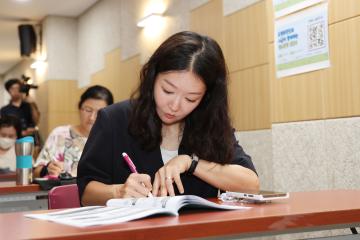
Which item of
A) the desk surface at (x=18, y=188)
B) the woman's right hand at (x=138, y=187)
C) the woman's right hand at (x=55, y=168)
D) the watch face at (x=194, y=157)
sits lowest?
the desk surface at (x=18, y=188)

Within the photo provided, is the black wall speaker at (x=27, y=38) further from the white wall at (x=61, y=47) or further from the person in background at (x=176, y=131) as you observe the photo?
the person in background at (x=176, y=131)

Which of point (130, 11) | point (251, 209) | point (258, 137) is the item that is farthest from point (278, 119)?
point (130, 11)

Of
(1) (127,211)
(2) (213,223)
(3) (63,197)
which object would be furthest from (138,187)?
(3) (63,197)

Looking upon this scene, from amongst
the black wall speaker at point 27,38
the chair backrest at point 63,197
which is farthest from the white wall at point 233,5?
the black wall speaker at point 27,38

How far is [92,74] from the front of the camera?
7.64m

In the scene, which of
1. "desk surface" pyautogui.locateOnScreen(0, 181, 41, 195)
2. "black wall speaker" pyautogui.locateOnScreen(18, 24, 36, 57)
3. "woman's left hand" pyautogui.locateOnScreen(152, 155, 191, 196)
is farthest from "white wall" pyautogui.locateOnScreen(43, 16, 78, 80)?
"woman's left hand" pyautogui.locateOnScreen(152, 155, 191, 196)

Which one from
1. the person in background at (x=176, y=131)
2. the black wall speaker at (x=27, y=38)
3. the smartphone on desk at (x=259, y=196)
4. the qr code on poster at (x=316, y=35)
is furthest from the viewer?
the black wall speaker at (x=27, y=38)

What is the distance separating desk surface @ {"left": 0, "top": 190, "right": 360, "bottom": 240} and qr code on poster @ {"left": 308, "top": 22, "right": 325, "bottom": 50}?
1.73 m

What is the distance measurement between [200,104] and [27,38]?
24.2ft

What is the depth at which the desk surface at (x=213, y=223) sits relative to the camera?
0.94 m

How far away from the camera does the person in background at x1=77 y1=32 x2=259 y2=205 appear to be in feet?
5.50

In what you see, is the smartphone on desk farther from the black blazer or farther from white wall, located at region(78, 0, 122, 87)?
white wall, located at region(78, 0, 122, 87)

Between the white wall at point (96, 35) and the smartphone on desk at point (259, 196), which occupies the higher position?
the white wall at point (96, 35)

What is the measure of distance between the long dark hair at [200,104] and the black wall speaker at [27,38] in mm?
7282
